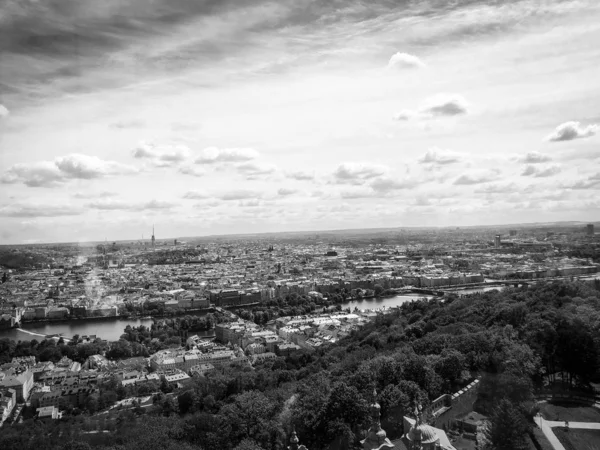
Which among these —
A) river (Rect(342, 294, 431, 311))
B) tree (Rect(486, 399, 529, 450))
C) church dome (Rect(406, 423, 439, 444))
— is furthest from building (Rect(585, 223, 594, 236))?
church dome (Rect(406, 423, 439, 444))

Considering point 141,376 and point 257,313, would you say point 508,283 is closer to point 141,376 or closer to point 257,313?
point 257,313

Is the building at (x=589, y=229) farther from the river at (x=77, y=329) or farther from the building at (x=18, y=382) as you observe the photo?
the building at (x=18, y=382)

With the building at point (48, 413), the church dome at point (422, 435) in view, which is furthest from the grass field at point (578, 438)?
the building at point (48, 413)

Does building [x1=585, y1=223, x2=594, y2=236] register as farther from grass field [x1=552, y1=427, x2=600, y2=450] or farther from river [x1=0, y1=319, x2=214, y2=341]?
grass field [x1=552, y1=427, x2=600, y2=450]

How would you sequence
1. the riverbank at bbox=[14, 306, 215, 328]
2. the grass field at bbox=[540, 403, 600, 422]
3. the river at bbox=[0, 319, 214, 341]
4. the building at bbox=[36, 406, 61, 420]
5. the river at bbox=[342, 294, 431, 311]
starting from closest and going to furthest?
1. the grass field at bbox=[540, 403, 600, 422]
2. the building at bbox=[36, 406, 61, 420]
3. the river at bbox=[0, 319, 214, 341]
4. the riverbank at bbox=[14, 306, 215, 328]
5. the river at bbox=[342, 294, 431, 311]

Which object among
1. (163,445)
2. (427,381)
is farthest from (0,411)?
(427,381)

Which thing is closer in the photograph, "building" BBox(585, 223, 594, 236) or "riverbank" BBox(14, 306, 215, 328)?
"building" BBox(585, 223, 594, 236)
